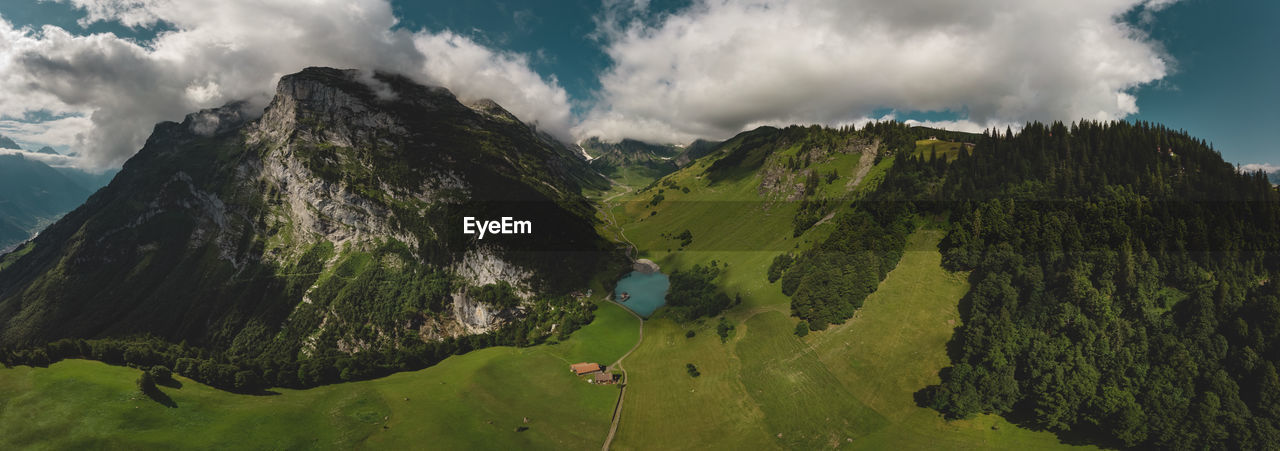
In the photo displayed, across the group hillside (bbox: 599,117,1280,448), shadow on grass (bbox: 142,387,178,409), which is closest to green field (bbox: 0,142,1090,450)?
hillside (bbox: 599,117,1280,448)

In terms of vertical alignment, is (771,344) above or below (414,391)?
above

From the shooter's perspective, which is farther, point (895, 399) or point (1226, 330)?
point (895, 399)

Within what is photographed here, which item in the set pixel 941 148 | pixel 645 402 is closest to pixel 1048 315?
pixel 645 402

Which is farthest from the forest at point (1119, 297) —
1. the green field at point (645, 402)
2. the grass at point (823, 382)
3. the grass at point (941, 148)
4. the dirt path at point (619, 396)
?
the dirt path at point (619, 396)

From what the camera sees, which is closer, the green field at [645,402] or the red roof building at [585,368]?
the green field at [645,402]

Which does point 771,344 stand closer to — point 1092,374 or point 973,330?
point 973,330

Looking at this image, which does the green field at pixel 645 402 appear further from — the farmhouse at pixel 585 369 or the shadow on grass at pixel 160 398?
the farmhouse at pixel 585 369

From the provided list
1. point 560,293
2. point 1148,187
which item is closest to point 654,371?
point 560,293
